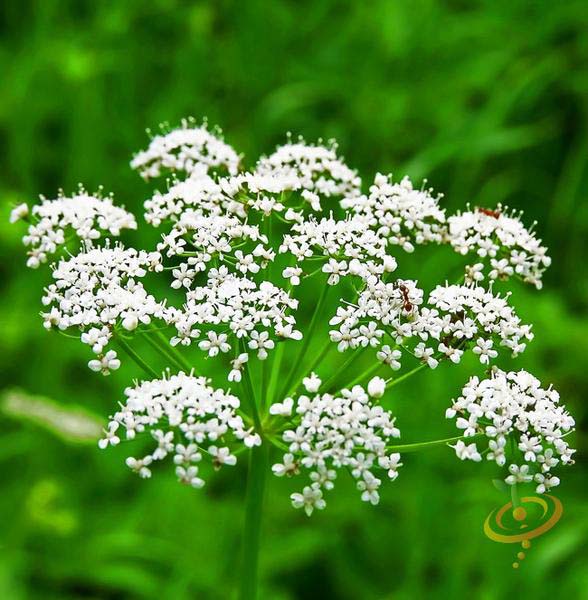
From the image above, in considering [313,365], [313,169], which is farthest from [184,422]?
[313,169]

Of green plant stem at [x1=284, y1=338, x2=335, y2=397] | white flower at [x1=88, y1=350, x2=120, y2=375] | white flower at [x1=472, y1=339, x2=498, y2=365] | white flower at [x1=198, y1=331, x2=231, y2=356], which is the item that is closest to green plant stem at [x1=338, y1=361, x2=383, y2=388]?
green plant stem at [x1=284, y1=338, x2=335, y2=397]

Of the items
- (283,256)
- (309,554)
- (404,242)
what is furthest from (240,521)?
(404,242)

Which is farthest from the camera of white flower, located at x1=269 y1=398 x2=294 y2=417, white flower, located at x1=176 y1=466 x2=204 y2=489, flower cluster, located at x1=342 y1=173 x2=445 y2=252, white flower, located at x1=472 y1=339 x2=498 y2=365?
flower cluster, located at x1=342 y1=173 x2=445 y2=252

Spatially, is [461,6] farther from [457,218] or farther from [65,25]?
[457,218]

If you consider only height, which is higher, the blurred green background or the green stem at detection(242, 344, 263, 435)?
the blurred green background

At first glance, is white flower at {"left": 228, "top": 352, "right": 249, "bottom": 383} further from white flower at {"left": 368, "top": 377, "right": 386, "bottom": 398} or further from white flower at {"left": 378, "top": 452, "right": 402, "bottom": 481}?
white flower at {"left": 378, "top": 452, "right": 402, "bottom": 481}

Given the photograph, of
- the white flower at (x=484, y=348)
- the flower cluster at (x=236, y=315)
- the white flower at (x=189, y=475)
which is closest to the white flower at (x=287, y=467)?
the white flower at (x=189, y=475)
